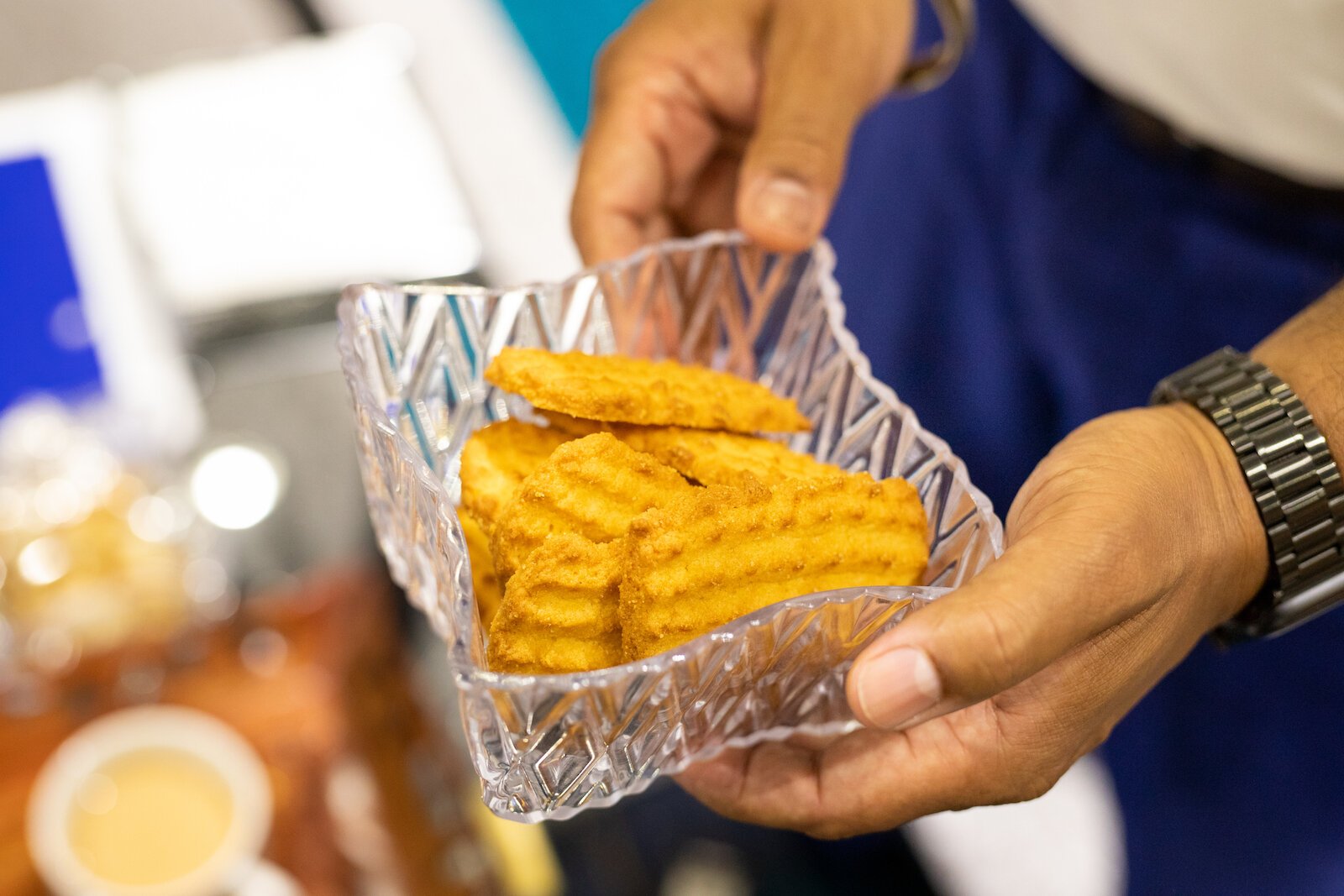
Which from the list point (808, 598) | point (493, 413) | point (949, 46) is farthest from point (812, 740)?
point (949, 46)

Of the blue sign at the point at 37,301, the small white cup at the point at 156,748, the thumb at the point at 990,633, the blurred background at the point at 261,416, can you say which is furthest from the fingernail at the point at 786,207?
the blue sign at the point at 37,301

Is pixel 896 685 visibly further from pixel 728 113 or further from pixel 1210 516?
pixel 728 113

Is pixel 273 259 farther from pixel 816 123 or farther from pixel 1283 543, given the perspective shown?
pixel 1283 543

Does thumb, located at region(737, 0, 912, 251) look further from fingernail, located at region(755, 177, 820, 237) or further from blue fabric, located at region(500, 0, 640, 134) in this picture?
blue fabric, located at region(500, 0, 640, 134)

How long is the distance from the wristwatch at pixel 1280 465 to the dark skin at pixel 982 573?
0.01m

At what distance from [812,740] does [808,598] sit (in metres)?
0.27

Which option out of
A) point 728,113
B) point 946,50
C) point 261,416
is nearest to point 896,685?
point 728,113

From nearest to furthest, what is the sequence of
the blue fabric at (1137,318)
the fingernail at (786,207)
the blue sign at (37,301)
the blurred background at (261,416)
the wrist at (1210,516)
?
1. the wrist at (1210,516)
2. the fingernail at (786,207)
3. the blue fabric at (1137,318)
4. the blurred background at (261,416)
5. the blue sign at (37,301)

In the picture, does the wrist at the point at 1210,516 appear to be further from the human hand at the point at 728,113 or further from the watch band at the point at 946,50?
the watch band at the point at 946,50

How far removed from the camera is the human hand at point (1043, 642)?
646mm

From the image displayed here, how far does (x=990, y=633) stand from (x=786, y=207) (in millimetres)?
541

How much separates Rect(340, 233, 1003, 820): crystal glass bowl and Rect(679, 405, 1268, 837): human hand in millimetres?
53

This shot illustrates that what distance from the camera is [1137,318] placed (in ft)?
4.44

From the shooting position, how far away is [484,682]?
64 centimetres
